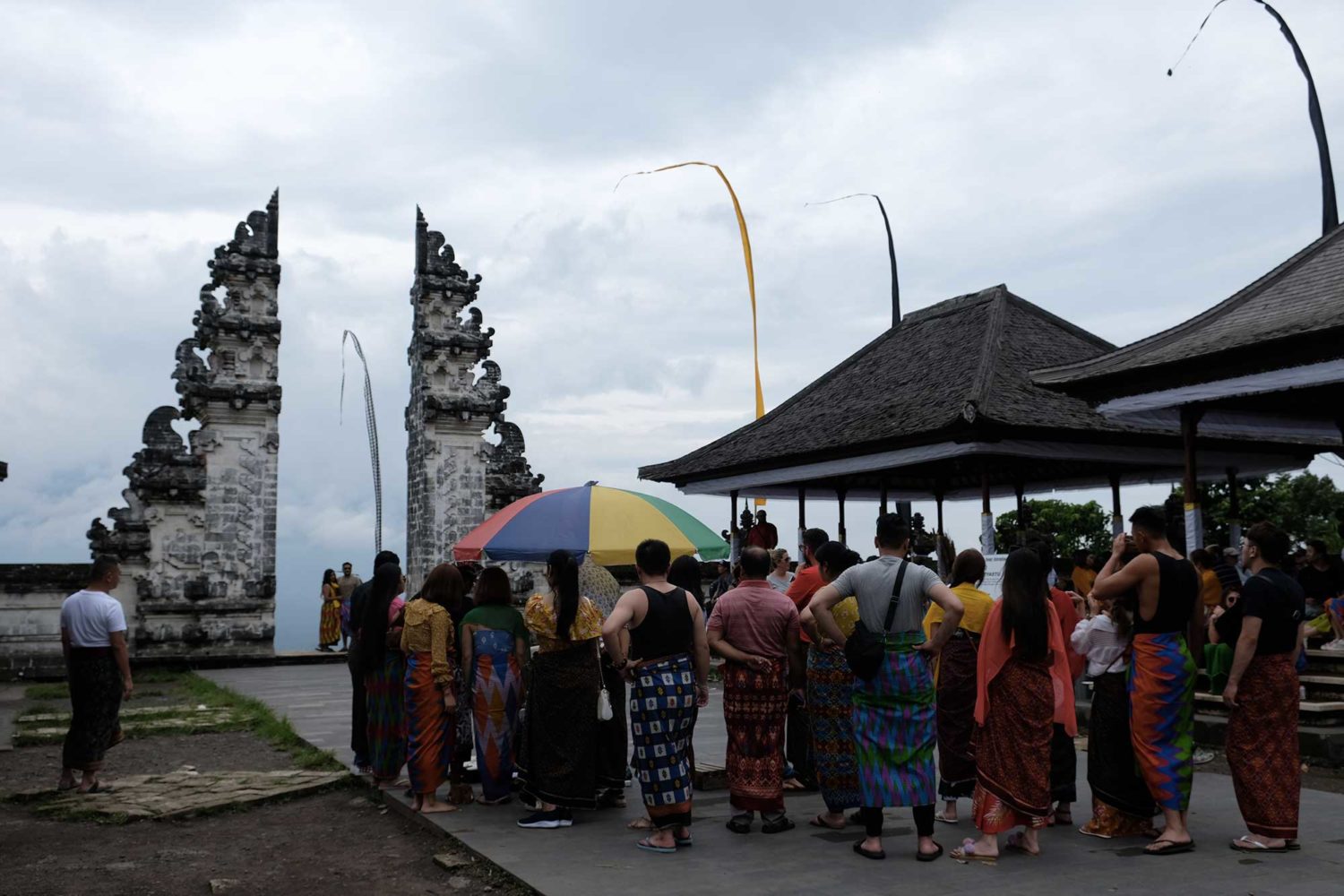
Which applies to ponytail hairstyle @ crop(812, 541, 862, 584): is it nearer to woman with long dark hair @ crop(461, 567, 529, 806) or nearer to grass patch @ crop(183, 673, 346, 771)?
woman with long dark hair @ crop(461, 567, 529, 806)

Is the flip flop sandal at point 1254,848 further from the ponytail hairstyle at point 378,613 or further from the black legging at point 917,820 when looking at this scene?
the ponytail hairstyle at point 378,613

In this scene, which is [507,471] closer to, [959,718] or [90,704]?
[90,704]

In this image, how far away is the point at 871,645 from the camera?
5.92 meters

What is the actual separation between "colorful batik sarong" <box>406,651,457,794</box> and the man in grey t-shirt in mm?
2826

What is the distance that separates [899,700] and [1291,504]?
1537 inches

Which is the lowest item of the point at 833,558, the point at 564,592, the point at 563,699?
the point at 563,699

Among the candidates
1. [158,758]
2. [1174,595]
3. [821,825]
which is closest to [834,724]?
[821,825]

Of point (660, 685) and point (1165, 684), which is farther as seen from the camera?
point (660, 685)

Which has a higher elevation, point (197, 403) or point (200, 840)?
point (197, 403)

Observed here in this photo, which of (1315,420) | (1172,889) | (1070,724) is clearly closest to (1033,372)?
(1315,420)

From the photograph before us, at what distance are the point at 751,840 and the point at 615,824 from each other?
957mm

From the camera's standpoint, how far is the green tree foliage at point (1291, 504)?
33.2 meters

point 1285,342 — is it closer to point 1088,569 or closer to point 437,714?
point 1088,569

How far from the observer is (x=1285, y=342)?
944cm
